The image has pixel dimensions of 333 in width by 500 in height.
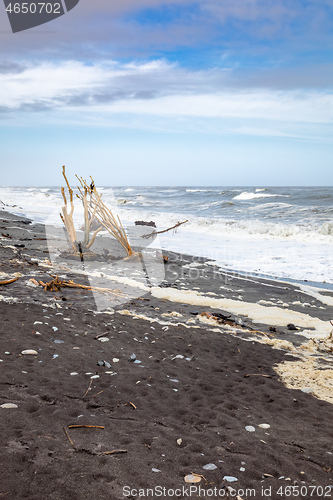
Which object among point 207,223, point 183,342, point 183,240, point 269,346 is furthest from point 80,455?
point 207,223

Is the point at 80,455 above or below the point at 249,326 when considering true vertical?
above

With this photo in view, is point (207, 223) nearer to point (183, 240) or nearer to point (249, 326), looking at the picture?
point (183, 240)

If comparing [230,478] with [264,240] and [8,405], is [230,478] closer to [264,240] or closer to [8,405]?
[8,405]

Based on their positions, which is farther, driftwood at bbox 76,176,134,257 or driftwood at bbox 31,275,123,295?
driftwood at bbox 76,176,134,257

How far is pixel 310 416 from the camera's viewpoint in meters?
3.11

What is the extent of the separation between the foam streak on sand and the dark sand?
22.9 inches

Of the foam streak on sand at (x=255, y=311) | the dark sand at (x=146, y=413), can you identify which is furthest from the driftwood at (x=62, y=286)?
the foam streak on sand at (x=255, y=311)

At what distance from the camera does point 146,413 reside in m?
2.85

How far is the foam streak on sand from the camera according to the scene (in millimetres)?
5879

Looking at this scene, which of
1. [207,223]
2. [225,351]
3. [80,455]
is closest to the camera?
[80,455]

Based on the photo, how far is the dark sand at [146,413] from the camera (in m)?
2.02

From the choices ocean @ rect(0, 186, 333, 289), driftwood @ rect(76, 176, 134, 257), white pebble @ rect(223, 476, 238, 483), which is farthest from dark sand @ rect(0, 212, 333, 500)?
ocean @ rect(0, 186, 333, 289)

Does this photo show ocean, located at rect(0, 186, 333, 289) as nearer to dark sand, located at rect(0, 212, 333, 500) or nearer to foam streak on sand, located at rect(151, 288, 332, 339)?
foam streak on sand, located at rect(151, 288, 332, 339)

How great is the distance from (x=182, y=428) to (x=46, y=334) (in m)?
2.10
